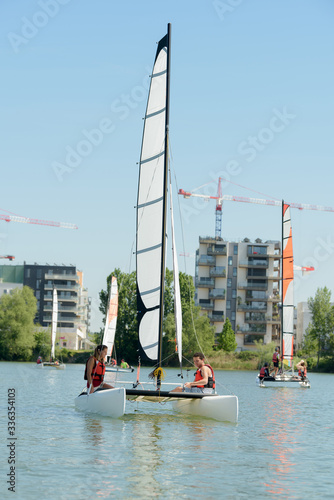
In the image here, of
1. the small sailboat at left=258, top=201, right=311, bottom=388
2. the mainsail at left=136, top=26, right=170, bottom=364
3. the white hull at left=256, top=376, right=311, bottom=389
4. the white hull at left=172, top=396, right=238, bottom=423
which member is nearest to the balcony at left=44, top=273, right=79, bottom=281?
the small sailboat at left=258, top=201, right=311, bottom=388

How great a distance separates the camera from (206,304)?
128750 millimetres

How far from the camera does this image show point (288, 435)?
2009cm

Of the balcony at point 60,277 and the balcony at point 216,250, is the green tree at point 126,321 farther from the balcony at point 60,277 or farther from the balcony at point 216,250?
the balcony at point 60,277

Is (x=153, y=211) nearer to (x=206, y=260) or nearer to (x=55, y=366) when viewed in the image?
(x=55, y=366)

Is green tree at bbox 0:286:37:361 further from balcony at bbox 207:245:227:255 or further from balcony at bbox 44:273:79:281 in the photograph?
balcony at bbox 44:273:79:281

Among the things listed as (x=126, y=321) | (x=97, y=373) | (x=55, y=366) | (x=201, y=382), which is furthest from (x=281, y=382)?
(x=126, y=321)

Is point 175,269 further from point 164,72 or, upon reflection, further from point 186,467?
point 186,467

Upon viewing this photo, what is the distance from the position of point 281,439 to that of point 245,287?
111 metres

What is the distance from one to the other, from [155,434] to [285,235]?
35144mm

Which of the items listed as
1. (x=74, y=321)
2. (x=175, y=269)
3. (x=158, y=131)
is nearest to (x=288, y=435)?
(x=175, y=269)

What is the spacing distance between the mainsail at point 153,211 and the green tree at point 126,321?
3222 inches

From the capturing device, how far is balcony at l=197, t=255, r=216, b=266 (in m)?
129

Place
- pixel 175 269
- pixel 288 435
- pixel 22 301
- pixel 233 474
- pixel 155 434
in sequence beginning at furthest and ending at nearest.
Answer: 1. pixel 22 301
2. pixel 175 269
3. pixel 288 435
4. pixel 155 434
5. pixel 233 474

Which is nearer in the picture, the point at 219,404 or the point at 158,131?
the point at 219,404
